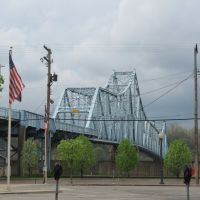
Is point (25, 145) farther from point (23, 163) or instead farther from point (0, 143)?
point (0, 143)

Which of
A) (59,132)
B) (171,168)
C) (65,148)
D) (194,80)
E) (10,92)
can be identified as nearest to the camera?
(10,92)

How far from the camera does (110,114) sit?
120812mm

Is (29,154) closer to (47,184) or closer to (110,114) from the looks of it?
(47,184)

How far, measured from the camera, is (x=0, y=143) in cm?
9581

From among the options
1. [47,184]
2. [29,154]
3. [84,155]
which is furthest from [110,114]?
[47,184]

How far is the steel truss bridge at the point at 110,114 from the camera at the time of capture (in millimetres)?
104938

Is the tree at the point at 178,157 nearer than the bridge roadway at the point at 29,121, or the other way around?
the bridge roadway at the point at 29,121

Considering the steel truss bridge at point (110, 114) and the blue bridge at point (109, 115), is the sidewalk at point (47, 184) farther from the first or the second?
the steel truss bridge at point (110, 114)

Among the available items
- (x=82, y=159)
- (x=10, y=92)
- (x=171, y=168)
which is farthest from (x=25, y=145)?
(x=10, y=92)

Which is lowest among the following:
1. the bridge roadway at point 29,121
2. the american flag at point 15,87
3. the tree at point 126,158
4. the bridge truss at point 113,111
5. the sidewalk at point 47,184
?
the sidewalk at point 47,184

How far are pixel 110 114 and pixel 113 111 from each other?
10.7 feet

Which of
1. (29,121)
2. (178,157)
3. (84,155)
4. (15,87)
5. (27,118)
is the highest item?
(27,118)

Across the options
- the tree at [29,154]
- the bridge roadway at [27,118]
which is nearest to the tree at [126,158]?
the bridge roadway at [27,118]

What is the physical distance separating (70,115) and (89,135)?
15.7m
